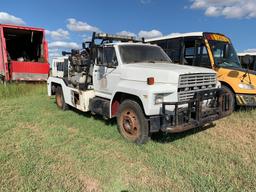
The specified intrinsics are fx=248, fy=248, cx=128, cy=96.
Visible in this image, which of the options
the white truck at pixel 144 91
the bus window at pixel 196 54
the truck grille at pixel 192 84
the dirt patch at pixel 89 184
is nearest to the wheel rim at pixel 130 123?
the white truck at pixel 144 91

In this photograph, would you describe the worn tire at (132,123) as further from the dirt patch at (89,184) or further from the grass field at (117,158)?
the dirt patch at (89,184)

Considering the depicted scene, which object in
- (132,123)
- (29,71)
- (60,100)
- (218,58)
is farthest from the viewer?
(29,71)

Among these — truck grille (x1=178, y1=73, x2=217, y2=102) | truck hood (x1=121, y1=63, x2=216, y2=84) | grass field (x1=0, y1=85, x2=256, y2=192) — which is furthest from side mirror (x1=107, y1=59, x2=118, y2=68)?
truck grille (x1=178, y1=73, x2=217, y2=102)

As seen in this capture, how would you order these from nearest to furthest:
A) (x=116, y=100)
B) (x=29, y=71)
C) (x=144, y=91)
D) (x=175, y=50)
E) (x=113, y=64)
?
(x=144, y=91)
(x=116, y=100)
(x=113, y=64)
(x=175, y=50)
(x=29, y=71)

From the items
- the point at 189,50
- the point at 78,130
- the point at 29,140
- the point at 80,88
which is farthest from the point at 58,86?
the point at 189,50

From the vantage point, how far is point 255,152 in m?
4.52

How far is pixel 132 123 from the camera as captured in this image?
5.06 meters

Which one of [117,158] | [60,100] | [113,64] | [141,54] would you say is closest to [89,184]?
[117,158]

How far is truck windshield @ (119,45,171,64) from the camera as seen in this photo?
5805 millimetres

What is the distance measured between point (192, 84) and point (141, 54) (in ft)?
5.39

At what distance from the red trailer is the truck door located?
294 inches

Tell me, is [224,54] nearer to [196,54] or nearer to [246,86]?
[196,54]

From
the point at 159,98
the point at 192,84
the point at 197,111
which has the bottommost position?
the point at 197,111

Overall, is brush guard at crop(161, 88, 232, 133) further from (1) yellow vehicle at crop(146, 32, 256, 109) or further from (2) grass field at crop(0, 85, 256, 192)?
(1) yellow vehicle at crop(146, 32, 256, 109)
